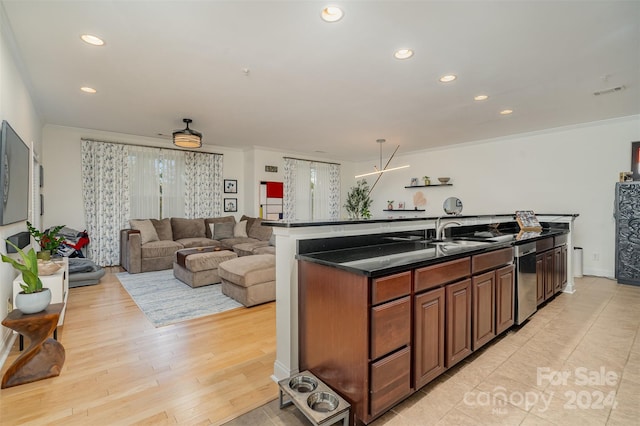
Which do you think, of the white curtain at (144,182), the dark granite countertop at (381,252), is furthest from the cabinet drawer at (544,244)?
the white curtain at (144,182)

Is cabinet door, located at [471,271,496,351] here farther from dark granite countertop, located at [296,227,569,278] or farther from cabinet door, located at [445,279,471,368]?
dark granite countertop, located at [296,227,569,278]

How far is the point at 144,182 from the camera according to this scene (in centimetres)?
632

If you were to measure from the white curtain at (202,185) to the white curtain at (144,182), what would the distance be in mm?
607

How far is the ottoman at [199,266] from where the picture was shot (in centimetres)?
438

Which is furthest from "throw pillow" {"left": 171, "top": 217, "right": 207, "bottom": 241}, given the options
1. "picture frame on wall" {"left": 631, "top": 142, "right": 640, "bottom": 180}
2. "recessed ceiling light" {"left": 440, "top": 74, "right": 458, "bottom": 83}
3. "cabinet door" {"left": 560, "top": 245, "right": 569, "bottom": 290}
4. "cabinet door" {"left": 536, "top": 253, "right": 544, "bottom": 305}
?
"picture frame on wall" {"left": 631, "top": 142, "right": 640, "bottom": 180}

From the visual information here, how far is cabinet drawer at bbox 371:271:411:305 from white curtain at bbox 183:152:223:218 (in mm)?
6199

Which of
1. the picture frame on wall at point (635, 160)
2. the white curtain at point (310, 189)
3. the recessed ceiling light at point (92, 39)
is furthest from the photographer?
the white curtain at point (310, 189)

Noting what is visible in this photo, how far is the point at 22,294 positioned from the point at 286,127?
164 inches

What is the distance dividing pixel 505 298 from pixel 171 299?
12.6 ft

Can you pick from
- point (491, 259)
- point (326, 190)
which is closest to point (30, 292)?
point (491, 259)

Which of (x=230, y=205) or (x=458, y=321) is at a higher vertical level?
(x=230, y=205)

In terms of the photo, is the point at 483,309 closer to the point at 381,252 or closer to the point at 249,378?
the point at 381,252

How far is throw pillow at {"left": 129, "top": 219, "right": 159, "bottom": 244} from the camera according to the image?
570 centimetres

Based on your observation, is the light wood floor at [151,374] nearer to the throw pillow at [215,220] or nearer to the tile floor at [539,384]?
the tile floor at [539,384]
